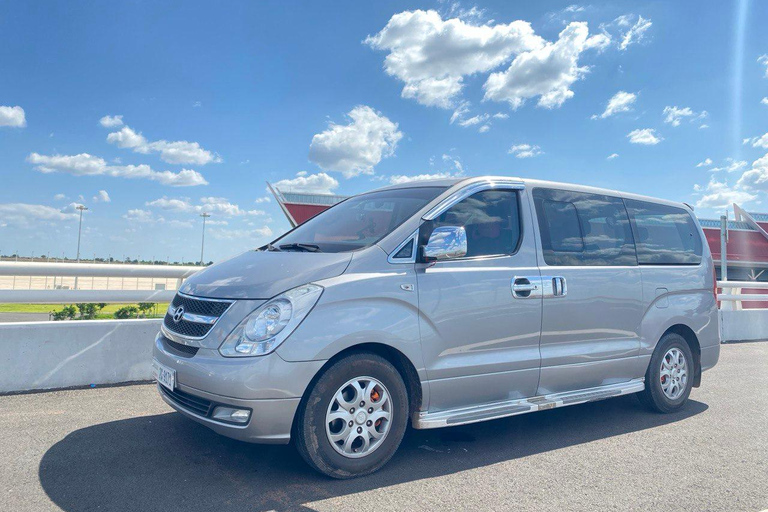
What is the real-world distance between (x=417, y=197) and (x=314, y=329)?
1.54 metres

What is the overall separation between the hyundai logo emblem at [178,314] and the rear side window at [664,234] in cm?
414

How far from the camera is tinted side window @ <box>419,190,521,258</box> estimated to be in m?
4.28

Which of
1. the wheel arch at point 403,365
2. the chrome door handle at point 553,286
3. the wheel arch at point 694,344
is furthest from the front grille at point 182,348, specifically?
the wheel arch at point 694,344

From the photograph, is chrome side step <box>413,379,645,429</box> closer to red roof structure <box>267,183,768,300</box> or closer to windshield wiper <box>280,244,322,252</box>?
windshield wiper <box>280,244,322,252</box>

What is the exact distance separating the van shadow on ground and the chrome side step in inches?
11.4

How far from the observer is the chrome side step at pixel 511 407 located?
3895 mm

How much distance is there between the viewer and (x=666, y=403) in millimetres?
5574

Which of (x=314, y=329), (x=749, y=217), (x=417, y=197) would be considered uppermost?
(x=749, y=217)

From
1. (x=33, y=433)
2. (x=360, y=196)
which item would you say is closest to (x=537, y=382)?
(x=360, y=196)

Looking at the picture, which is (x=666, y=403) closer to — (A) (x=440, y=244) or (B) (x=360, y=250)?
(A) (x=440, y=244)

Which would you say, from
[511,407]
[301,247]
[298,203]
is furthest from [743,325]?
[298,203]

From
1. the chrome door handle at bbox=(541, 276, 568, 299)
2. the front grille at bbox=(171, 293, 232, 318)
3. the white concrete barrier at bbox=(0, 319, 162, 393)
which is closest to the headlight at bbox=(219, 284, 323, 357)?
the front grille at bbox=(171, 293, 232, 318)

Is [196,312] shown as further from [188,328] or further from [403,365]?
[403,365]

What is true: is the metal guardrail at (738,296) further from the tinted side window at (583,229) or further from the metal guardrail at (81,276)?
the metal guardrail at (81,276)
